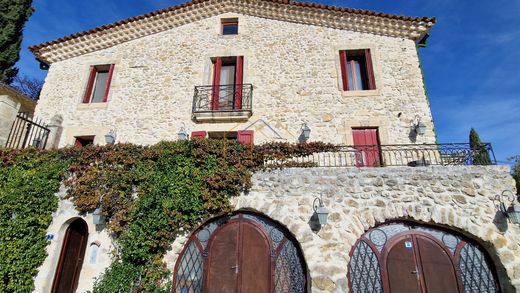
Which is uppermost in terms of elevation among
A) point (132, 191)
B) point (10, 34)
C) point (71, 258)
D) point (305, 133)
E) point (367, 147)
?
point (10, 34)

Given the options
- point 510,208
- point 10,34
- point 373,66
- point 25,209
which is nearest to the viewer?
point 510,208

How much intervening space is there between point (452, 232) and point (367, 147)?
11.7 feet

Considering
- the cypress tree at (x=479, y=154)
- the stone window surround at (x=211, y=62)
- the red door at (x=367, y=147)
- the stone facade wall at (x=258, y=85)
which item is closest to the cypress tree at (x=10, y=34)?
the stone facade wall at (x=258, y=85)

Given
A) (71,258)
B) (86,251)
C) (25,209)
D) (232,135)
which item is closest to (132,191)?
(86,251)

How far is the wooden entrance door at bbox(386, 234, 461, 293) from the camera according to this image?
18.9 feet

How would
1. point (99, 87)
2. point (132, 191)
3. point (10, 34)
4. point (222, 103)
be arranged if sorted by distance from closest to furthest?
point (132, 191) → point (222, 103) → point (99, 87) → point (10, 34)

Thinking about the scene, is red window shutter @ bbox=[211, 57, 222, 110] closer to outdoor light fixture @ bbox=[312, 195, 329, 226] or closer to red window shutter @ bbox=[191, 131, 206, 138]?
red window shutter @ bbox=[191, 131, 206, 138]

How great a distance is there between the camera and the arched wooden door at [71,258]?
6.71 meters

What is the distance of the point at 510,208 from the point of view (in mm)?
5848

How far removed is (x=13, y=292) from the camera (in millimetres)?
6094

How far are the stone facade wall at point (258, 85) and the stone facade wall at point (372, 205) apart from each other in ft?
9.24

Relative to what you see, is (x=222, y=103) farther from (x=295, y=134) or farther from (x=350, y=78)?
(x=350, y=78)

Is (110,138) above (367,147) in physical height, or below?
above

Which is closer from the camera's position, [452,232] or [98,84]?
[452,232]
